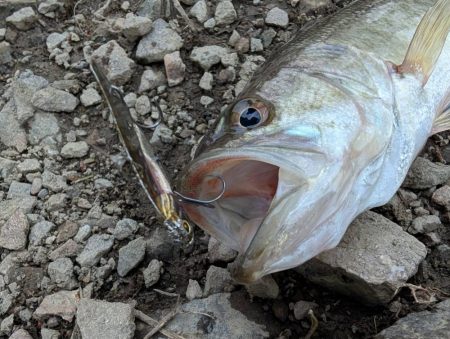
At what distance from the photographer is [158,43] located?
5.19 meters

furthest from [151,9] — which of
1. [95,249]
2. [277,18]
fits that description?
[95,249]

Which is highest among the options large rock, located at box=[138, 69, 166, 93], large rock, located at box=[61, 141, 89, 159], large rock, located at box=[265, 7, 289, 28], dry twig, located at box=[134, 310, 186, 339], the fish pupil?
the fish pupil

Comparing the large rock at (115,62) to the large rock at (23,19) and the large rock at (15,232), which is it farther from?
the large rock at (15,232)

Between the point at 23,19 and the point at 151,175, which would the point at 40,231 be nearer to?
the point at 151,175

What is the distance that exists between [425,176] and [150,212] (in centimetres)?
159

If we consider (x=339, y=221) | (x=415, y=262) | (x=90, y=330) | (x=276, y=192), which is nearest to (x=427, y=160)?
(x=415, y=262)

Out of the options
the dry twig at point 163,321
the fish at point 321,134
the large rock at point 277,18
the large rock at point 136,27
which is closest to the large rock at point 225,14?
the large rock at point 277,18

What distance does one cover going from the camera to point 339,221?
3.54 meters

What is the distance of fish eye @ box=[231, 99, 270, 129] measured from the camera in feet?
11.8

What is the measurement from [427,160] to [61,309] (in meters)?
2.26

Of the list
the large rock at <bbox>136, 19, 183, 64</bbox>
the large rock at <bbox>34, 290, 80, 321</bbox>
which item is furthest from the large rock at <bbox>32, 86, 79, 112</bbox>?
the large rock at <bbox>34, 290, 80, 321</bbox>

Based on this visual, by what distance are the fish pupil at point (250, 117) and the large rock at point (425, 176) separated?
1224 mm

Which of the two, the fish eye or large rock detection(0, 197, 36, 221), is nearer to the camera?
the fish eye

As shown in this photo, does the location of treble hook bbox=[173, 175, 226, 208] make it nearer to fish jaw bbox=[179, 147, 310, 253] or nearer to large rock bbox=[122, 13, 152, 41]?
fish jaw bbox=[179, 147, 310, 253]
